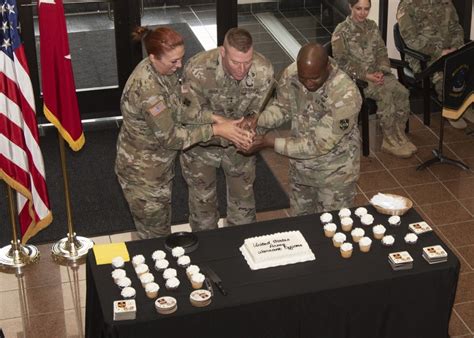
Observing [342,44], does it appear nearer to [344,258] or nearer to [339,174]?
[339,174]

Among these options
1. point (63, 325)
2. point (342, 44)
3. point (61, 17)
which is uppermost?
point (61, 17)

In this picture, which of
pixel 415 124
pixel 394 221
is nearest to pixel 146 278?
pixel 394 221

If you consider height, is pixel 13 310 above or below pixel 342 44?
below

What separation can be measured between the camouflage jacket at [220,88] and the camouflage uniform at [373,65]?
6.30ft

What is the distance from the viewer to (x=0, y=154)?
5902 mm

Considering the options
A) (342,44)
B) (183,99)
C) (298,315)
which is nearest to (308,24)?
(342,44)

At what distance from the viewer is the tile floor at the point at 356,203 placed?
226 inches

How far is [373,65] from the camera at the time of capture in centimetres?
764

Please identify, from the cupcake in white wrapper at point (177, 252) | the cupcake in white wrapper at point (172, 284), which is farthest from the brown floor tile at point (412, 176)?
the cupcake in white wrapper at point (172, 284)

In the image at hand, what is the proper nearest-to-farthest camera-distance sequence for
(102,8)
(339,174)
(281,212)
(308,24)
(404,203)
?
(404,203), (339,174), (281,212), (102,8), (308,24)

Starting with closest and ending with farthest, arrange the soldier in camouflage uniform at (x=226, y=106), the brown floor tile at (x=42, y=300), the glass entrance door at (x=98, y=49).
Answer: the soldier in camouflage uniform at (x=226, y=106), the brown floor tile at (x=42, y=300), the glass entrance door at (x=98, y=49)

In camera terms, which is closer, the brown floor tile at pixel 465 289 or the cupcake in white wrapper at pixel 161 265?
the cupcake in white wrapper at pixel 161 265

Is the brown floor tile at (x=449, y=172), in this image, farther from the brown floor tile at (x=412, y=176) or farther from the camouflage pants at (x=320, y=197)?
the camouflage pants at (x=320, y=197)

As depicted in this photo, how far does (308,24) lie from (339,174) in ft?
11.6
